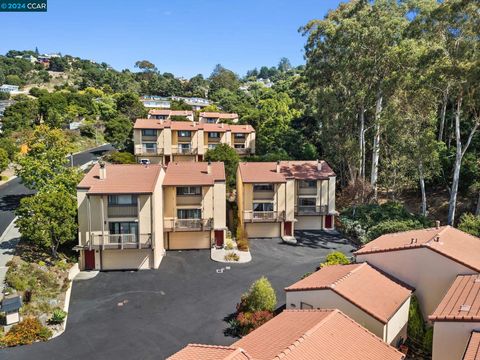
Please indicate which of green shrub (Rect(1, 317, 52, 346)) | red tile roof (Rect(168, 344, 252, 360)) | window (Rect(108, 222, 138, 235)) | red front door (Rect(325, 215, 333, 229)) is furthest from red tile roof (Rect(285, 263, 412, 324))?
red front door (Rect(325, 215, 333, 229))

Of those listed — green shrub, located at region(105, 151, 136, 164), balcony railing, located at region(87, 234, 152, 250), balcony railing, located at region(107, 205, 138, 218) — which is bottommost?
balcony railing, located at region(87, 234, 152, 250)

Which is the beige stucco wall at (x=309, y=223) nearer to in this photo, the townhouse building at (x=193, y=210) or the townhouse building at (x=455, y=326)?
the townhouse building at (x=193, y=210)

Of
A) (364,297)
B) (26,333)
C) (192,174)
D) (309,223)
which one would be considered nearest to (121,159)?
(192,174)

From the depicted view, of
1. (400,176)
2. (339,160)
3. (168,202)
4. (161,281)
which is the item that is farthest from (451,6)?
(161,281)

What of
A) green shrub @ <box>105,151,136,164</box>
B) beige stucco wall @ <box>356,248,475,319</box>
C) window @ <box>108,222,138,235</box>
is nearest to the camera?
beige stucco wall @ <box>356,248,475,319</box>

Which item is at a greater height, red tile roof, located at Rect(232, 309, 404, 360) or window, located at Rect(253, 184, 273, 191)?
window, located at Rect(253, 184, 273, 191)

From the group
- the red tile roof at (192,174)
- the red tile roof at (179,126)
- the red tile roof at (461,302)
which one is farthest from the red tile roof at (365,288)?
the red tile roof at (179,126)

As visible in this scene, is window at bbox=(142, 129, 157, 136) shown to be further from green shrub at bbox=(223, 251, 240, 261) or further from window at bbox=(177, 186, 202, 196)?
green shrub at bbox=(223, 251, 240, 261)

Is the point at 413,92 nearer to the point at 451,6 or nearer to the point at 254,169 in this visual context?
the point at 451,6
